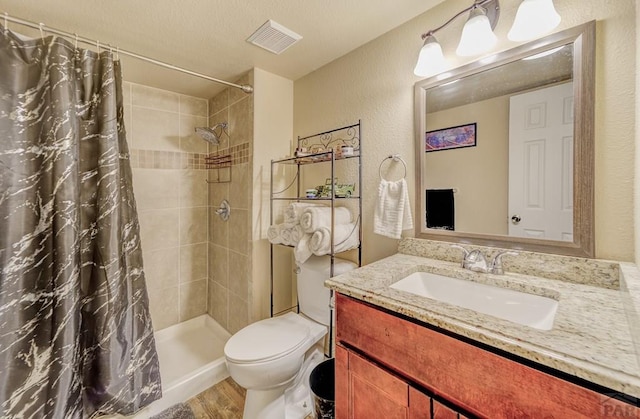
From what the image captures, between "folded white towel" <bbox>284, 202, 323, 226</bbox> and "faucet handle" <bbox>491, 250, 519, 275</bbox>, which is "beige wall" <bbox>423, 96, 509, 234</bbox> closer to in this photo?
"faucet handle" <bbox>491, 250, 519, 275</bbox>

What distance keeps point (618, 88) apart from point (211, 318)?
286 centimetres

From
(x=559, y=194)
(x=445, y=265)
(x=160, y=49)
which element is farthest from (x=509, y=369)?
(x=160, y=49)

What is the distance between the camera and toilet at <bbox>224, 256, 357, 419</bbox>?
4.03 ft

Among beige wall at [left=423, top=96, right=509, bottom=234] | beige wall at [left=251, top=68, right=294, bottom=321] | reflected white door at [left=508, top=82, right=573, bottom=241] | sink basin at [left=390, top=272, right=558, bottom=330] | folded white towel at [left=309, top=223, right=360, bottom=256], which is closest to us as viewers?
sink basin at [left=390, top=272, right=558, bottom=330]

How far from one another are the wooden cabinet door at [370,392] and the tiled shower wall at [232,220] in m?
1.12

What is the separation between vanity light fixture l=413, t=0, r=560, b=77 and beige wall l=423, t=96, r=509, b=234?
0.21m

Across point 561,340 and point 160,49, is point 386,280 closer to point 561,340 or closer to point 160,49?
point 561,340

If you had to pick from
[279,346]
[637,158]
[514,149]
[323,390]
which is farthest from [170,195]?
[637,158]

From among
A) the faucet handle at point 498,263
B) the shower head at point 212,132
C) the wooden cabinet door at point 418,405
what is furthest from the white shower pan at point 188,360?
the faucet handle at point 498,263

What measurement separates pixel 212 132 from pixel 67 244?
123 centimetres

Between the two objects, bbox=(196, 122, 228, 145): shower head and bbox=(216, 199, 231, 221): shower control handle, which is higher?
bbox=(196, 122, 228, 145): shower head

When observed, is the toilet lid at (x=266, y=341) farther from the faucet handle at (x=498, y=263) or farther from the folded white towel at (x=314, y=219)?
the faucet handle at (x=498, y=263)

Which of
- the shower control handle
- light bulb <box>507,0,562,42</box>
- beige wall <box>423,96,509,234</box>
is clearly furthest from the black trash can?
light bulb <box>507,0,562,42</box>

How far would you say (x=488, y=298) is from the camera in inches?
37.4
